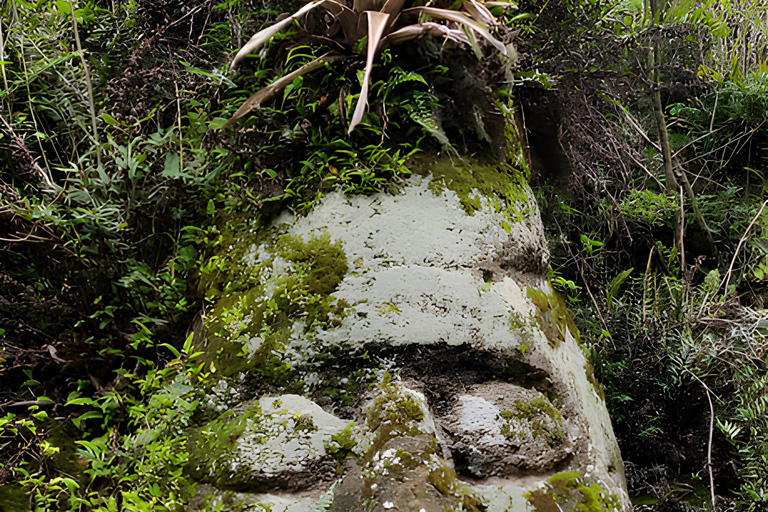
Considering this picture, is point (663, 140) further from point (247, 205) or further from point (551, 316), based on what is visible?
point (247, 205)

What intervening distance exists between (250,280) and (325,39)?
108 centimetres

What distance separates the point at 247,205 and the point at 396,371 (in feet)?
3.25

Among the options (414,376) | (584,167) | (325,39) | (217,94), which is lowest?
(414,376)

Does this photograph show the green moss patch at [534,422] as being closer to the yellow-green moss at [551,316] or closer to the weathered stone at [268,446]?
the yellow-green moss at [551,316]

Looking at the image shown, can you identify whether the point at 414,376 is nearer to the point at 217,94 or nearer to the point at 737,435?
the point at 217,94

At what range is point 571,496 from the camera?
1820 millimetres

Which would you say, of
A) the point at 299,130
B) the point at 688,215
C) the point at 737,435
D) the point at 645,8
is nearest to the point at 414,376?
the point at 299,130

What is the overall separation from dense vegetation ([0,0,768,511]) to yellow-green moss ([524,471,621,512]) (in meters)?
0.92

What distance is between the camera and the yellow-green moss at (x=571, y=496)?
1.76m

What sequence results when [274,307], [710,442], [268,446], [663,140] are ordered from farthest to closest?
[663,140] → [710,442] → [274,307] → [268,446]

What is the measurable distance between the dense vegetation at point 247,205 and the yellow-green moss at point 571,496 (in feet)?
3.02

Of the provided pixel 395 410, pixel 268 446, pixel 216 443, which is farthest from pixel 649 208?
pixel 216 443

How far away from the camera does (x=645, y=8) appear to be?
3.41 metres

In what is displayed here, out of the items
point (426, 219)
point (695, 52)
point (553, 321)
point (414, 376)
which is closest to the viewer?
point (414, 376)
